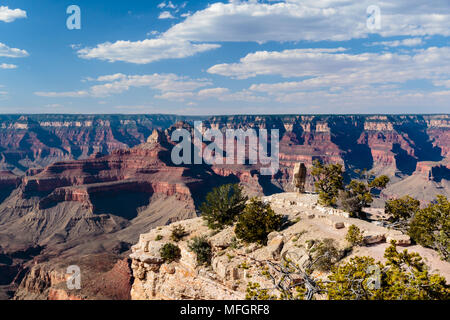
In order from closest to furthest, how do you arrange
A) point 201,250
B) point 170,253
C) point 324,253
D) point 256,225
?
point 324,253, point 201,250, point 256,225, point 170,253

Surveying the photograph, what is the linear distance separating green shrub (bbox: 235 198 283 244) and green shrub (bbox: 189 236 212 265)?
2625 mm

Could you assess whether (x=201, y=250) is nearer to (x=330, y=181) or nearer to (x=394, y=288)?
(x=394, y=288)

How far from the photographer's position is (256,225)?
76.9ft

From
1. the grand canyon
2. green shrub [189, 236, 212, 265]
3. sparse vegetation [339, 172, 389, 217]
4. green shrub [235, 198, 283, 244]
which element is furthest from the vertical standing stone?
the grand canyon

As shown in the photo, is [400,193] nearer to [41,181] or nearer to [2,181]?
[41,181]

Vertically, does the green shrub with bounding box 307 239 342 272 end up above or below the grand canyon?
above

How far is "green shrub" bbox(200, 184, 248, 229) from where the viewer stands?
2758cm

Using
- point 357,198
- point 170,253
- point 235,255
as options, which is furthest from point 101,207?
point 357,198

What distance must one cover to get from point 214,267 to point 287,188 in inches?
5102

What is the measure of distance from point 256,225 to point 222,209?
17.8 feet

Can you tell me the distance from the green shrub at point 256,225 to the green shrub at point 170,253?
5.40 m

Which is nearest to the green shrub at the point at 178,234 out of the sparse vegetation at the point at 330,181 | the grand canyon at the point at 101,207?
the sparse vegetation at the point at 330,181

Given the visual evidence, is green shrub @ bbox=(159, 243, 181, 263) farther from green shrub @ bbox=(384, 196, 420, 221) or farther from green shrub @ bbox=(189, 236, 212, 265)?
green shrub @ bbox=(384, 196, 420, 221)
